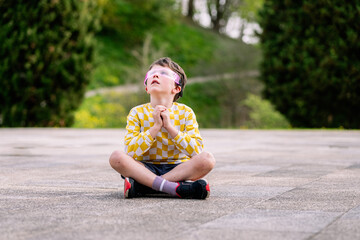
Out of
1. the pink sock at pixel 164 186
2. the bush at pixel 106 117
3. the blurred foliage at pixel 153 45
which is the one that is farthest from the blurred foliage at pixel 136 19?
the pink sock at pixel 164 186

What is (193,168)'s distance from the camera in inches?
199

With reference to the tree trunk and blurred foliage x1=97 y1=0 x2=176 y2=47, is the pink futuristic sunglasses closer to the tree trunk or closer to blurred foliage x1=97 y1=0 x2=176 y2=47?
blurred foliage x1=97 y1=0 x2=176 y2=47

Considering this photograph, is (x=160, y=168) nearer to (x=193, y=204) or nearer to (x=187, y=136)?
(x=187, y=136)

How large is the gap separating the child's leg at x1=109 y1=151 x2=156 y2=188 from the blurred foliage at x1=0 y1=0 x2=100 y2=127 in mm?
14284

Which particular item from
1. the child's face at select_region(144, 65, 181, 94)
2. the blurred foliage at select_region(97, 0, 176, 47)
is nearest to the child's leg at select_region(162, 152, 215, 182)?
the child's face at select_region(144, 65, 181, 94)

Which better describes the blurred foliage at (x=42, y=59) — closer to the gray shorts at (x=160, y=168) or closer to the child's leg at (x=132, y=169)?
the gray shorts at (x=160, y=168)

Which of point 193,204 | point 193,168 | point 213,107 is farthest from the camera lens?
point 213,107

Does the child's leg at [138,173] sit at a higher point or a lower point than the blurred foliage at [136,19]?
lower

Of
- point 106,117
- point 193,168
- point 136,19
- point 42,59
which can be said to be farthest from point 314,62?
point 136,19

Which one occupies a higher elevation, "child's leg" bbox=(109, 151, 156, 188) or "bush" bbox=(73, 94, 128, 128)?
"child's leg" bbox=(109, 151, 156, 188)

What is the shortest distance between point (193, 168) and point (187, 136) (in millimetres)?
253

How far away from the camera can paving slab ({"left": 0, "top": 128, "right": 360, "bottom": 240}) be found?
3457 mm

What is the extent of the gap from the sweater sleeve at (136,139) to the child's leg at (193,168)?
0.31 m

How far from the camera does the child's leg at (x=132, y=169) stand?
5000 mm
